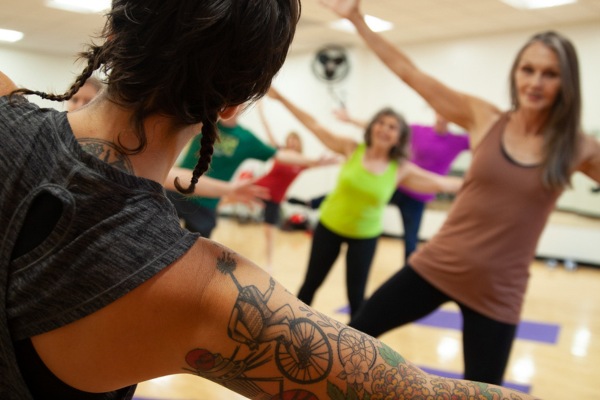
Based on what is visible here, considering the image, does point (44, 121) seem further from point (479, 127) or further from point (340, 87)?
point (340, 87)

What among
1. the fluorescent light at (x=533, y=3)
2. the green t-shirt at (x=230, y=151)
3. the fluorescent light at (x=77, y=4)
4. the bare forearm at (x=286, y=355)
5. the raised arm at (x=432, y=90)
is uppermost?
the fluorescent light at (x=533, y=3)

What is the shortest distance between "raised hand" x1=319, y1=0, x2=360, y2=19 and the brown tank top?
0.62m

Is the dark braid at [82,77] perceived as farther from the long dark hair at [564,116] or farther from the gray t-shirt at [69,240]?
the long dark hair at [564,116]

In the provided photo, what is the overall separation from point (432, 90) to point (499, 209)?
0.48 m

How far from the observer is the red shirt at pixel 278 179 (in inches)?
211

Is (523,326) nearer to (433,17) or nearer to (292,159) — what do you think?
(292,159)

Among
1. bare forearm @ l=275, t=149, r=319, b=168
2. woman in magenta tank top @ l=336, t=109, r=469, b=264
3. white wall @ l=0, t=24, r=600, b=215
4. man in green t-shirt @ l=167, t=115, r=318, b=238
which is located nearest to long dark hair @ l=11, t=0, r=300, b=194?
man in green t-shirt @ l=167, t=115, r=318, b=238

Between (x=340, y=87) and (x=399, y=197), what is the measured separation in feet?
15.9

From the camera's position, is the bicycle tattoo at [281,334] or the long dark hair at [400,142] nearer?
the bicycle tattoo at [281,334]

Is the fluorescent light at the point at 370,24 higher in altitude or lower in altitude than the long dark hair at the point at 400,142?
higher

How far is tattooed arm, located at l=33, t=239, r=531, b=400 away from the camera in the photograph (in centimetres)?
57

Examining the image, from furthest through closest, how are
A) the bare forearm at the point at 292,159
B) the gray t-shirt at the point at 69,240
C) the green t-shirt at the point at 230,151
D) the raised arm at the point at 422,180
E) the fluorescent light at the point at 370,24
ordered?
1. the fluorescent light at the point at 370,24
2. the bare forearm at the point at 292,159
3. the green t-shirt at the point at 230,151
4. the raised arm at the point at 422,180
5. the gray t-shirt at the point at 69,240

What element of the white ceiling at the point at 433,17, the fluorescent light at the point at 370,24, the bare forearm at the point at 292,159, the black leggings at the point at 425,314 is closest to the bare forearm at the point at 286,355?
the black leggings at the point at 425,314

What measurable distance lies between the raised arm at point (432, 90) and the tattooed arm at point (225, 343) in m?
1.31
